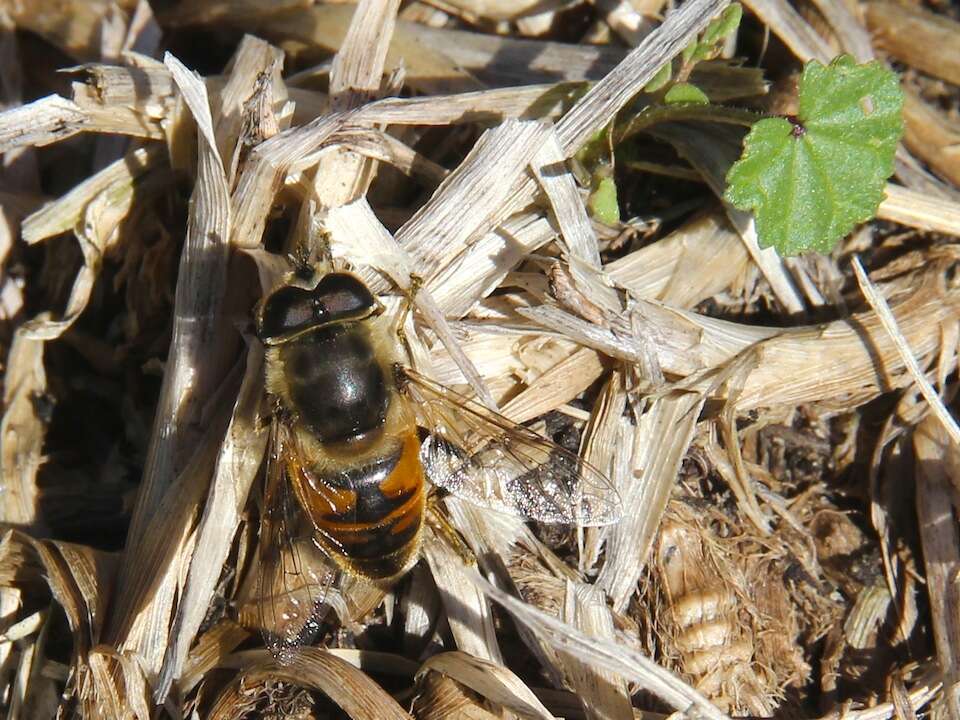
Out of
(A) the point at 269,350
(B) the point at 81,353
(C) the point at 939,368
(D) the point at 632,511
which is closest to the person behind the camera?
(A) the point at 269,350

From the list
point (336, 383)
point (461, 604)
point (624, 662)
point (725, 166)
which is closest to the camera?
point (624, 662)

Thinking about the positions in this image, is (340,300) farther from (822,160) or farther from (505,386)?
(822,160)

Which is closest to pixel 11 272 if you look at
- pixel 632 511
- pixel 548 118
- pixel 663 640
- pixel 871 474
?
pixel 548 118

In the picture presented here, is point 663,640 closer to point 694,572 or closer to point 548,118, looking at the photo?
point 694,572

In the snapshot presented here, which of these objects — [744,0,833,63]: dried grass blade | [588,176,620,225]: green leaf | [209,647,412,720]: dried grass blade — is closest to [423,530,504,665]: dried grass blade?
[209,647,412,720]: dried grass blade

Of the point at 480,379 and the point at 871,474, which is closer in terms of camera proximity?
the point at 480,379

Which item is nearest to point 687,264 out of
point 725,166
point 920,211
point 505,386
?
point 725,166
